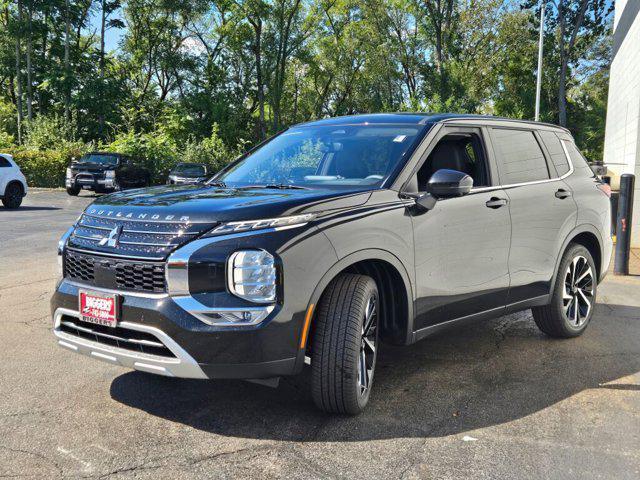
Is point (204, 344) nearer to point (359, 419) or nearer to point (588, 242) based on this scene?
point (359, 419)

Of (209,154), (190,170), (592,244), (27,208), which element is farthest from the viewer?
(209,154)

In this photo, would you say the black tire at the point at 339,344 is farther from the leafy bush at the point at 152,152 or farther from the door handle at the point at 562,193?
the leafy bush at the point at 152,152

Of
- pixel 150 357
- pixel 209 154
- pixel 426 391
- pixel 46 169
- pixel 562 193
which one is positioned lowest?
pixel 426 391

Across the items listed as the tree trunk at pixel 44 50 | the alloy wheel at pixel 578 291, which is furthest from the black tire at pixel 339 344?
the tree trunk at pixel 44 50

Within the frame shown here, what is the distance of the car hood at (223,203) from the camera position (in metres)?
3.45

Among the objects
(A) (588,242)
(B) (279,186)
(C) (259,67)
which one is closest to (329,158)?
(B) (279,186)

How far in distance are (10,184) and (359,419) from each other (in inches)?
683

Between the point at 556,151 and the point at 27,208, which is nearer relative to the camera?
the point at 556,151

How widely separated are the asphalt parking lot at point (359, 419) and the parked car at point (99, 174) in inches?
823

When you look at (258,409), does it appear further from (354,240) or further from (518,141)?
(518,141)

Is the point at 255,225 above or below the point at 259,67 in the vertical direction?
below

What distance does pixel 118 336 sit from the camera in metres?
3.55

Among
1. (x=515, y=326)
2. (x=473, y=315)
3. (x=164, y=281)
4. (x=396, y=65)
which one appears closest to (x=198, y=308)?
(x=164, y=281)

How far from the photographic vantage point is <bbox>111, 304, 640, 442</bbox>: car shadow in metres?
3.73
